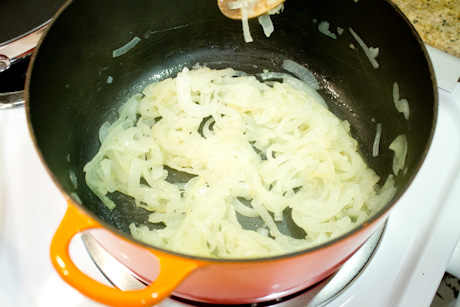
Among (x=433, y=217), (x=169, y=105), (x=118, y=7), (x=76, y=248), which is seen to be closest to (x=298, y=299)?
(x=433, y=217)

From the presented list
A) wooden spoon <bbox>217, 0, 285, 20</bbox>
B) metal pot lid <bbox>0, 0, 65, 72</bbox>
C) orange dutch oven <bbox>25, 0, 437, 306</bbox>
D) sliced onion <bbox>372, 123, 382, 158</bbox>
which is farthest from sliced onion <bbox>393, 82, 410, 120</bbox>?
metal pot lid <bbox>0, 0, 65, 72</bbox>

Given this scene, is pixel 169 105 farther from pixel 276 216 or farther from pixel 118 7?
pixel 276 216

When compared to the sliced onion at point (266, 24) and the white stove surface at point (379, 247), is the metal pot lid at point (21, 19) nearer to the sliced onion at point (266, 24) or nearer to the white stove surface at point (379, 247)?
the white stove surface at point (379, 247)

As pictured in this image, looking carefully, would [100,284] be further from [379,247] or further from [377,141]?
[377,141]

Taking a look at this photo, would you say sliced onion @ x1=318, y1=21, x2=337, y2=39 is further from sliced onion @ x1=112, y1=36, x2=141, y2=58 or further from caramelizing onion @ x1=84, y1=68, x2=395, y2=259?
sliced onion @ x1=112, y1=36, x2=141, y2=58

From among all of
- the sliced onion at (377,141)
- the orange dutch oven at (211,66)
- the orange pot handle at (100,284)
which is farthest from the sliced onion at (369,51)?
the orange pot handle at (100,284)
